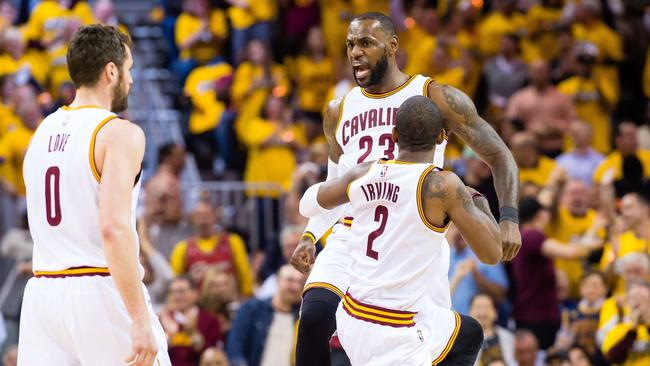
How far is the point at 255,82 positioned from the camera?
15.6 metres

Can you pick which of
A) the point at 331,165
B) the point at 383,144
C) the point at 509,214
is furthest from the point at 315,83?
the point at 509,214

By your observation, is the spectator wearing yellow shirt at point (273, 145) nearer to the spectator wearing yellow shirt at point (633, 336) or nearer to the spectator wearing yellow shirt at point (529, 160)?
the spectator wearing yellow shirt at point (529, 160)

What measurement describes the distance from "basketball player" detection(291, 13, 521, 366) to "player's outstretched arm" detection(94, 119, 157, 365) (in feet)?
4.20

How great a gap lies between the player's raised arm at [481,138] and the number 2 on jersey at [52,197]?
2183 millimetres

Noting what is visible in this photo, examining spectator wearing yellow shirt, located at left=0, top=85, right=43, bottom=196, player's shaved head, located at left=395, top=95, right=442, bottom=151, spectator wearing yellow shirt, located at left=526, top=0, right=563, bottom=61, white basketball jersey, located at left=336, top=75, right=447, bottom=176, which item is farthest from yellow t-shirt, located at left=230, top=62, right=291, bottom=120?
player's shaved head, located at left=395, top=95, right=442, bottom=151

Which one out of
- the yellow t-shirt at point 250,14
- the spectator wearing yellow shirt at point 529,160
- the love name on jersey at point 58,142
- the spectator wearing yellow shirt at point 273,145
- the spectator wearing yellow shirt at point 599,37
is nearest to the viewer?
the love name on jersey at point 58,142

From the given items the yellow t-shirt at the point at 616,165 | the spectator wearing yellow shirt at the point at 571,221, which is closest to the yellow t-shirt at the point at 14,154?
the spectator wearing yellow shirt at the point at 571,221

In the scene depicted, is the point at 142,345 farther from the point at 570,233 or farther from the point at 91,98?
the point at 570,233

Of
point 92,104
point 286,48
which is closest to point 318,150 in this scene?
point 286,48

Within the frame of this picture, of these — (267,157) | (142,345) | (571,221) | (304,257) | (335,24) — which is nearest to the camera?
(142,345)

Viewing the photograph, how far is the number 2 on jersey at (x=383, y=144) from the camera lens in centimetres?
710

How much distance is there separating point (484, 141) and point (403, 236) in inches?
43.2

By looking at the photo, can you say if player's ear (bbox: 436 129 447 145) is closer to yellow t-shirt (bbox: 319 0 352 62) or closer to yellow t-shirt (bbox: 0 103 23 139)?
yellow t-shirt (bbox: 0 103 23 139)

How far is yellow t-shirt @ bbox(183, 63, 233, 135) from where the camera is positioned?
Answer: 16.1 m
